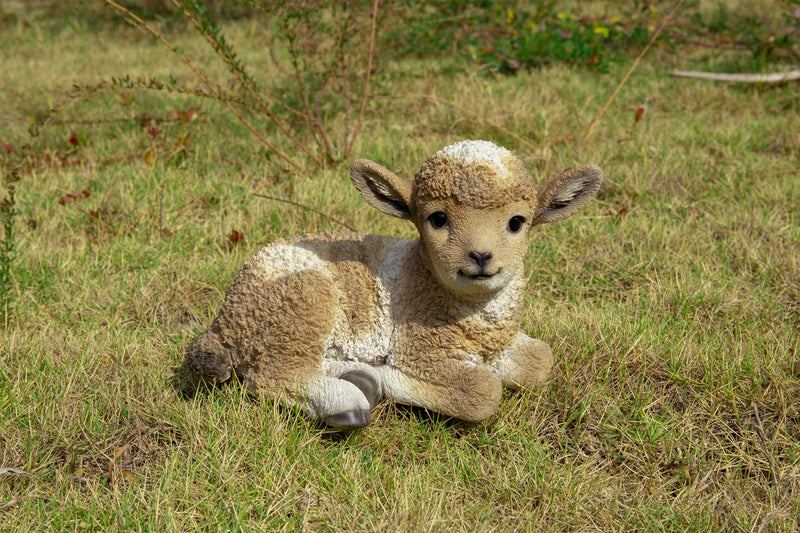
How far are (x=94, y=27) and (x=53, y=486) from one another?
853 cm

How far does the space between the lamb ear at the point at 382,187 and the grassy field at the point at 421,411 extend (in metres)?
0.80

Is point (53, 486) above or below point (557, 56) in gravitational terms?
below

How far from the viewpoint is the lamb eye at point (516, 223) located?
2.24 m

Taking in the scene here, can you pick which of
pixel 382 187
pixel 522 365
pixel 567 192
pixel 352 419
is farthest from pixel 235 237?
pixel 567 192

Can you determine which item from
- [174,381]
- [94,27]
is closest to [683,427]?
[174,381]

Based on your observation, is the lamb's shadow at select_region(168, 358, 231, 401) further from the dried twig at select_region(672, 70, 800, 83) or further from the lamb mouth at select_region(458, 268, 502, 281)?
the dried twig at select_region(672, 70, 800, 83)

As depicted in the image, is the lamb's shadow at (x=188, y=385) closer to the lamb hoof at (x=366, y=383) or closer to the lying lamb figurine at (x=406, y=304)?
the lying lamb figurine at (x=406, y=304)

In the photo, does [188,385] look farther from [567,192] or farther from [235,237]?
[567,192]

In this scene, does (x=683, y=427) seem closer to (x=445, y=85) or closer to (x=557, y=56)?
(x=445, y=85)

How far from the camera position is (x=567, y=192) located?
235 cm

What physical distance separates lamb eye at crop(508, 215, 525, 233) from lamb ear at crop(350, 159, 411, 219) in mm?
369

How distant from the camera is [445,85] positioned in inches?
230

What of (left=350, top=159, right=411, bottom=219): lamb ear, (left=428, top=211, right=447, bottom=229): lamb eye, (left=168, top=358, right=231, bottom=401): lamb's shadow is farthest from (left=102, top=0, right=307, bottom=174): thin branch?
(left=428, top=211, right=447, bottom=229): lamb eye

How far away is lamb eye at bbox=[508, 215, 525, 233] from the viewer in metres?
2.24
